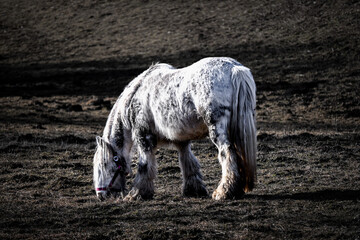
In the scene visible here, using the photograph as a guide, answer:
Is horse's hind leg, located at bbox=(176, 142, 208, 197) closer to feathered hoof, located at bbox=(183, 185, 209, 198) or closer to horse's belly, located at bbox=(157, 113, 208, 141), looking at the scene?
feathered hoof, located at bbox=(183, 185, 209, 198)

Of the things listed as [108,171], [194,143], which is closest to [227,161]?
[108,171]

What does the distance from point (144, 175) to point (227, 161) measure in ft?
5.14

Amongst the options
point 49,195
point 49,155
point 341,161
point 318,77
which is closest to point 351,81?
point 318,77

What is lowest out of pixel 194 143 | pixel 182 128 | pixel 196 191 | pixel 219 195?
pixel 194 143

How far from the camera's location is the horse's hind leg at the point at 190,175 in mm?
7109

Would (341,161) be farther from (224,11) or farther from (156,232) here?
(224,11)

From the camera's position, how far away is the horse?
20.1 feet

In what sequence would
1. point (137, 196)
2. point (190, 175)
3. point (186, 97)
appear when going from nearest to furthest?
point (186, 97) < point (137, 196) < point (190, 175)

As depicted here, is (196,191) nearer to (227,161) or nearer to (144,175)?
(144,175)

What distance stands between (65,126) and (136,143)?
9.33 metres

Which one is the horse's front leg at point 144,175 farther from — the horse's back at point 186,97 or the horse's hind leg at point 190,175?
the horse's hind leg at point 190,175

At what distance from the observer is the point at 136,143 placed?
7230 millimetres

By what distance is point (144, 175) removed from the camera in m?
7.07

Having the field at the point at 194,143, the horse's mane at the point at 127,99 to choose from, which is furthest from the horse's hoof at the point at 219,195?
the horse's mane at the point at 127,99
